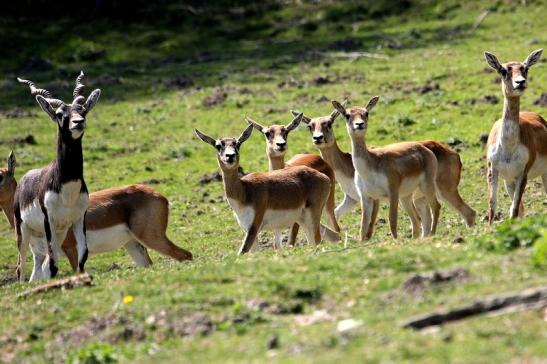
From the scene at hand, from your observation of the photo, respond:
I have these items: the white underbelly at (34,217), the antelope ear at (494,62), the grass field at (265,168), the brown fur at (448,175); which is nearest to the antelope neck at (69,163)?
the white underbelly at (34,217)

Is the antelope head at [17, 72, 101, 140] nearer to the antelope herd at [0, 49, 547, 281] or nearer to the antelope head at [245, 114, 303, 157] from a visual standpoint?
the antelope herd at [0, 49, 547, 281]

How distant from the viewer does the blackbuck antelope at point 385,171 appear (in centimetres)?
1452

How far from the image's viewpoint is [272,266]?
10578 mm

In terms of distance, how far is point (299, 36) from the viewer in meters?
32.2

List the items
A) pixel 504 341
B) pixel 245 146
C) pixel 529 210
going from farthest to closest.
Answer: pixel 245 146, pixel 529 210, pixel 504 341

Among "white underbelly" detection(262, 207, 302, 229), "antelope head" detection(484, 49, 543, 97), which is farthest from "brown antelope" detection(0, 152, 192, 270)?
"antelope head" detection(484, 49, 543, 97)

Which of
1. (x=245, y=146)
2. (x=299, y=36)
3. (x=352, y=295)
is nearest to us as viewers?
(x=352, y=295)

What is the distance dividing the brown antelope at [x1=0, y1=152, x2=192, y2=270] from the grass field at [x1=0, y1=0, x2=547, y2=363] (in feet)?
3.28

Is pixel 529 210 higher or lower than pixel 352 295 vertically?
lower

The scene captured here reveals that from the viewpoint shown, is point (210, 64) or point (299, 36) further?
point (299, 36)

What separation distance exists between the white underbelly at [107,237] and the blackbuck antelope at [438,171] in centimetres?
283

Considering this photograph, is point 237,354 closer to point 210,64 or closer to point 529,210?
point 529,210

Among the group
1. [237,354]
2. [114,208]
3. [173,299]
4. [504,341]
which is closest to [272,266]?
[173,299]

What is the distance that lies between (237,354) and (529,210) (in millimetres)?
8904
